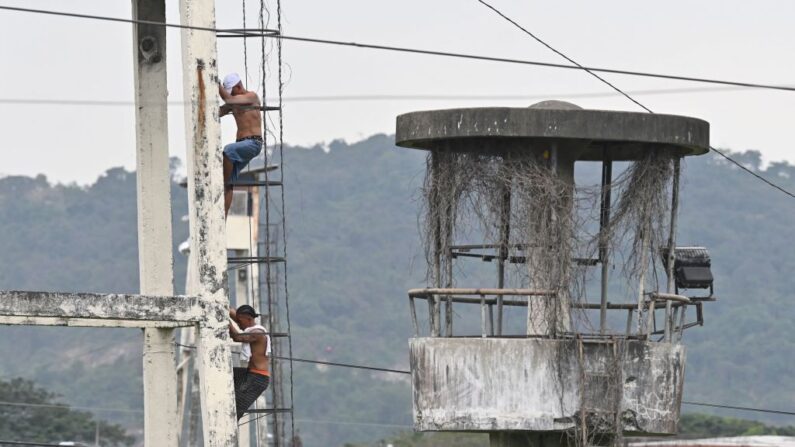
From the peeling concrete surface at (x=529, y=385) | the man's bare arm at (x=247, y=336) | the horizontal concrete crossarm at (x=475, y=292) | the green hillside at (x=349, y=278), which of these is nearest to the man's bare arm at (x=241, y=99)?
the man's bare arm at (x=247, y=336)

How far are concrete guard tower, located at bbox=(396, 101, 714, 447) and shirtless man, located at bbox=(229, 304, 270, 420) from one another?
2518 millimetres

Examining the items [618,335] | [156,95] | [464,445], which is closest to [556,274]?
[618,335]

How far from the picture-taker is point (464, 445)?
277 ft

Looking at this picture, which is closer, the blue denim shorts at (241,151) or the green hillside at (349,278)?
the blue denim shorts at (241,151)

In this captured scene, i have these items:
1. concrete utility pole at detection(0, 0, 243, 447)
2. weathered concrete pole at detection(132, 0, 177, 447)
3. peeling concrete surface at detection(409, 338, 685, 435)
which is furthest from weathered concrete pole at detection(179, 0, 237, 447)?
peeling concrete surface at detection(409, 338, 685, 435)

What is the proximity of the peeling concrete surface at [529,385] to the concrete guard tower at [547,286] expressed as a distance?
0.01m

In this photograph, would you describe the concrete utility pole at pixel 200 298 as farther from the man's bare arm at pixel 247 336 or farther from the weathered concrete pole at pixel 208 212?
the man's bare arm at pixel 247 336

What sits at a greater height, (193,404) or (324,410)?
(193,404)

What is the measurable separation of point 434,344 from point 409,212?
14519cm

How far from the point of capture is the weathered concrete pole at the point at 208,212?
757 inches

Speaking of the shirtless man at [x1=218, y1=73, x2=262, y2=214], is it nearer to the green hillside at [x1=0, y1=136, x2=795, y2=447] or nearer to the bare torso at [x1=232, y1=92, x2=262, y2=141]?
the bare torso at [x1=232, y1=92, x2=262, y2=141]

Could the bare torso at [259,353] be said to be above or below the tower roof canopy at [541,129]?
below

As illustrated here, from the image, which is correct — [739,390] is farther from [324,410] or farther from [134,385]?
[134,385]

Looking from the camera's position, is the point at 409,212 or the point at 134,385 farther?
the point at 409,212
